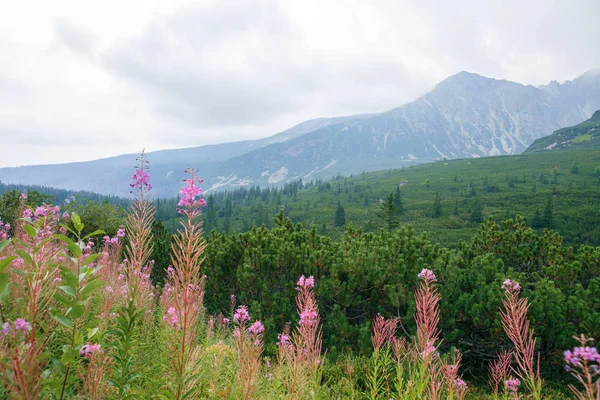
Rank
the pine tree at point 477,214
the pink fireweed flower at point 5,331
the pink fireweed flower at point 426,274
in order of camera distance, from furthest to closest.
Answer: the pine tree at point 477,214 → the pink fireweed flower at point 426,274 → the pink fireweed flower at point 5,331

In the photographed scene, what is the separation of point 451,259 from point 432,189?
491 ft

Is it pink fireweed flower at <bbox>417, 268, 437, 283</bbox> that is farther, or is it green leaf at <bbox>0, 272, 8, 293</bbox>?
pink fireweed flower at <bbox>417, 268, 437, 283</bbox>

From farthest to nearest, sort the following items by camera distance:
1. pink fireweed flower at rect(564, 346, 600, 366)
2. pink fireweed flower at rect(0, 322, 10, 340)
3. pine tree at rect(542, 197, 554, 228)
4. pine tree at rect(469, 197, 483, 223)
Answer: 1. pine tree at rect(469, 197, 483, 223)
2. pine tree at rect(542, 197, 554, 228)
3. pink fireweed flower at rect(0, 322, 10, 340)
4. pink fireweed flower at rect(564, 346, 600, 366)

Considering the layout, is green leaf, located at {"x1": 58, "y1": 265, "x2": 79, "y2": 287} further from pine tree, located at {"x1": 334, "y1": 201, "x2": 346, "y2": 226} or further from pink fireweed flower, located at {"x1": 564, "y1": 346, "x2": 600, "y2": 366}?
pine tree, located at {"x1": 334, "y1": 201, "x2": 346, "y2": 226}

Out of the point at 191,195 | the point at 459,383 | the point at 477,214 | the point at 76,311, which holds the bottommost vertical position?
the point at 477,214

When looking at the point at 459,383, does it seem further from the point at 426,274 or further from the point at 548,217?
the point at 548,217

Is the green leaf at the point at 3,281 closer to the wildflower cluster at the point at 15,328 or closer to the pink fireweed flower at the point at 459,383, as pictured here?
the wildflower cluster at the point at 15,328

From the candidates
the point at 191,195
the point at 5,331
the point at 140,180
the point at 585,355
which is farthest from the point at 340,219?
the point at 5,331

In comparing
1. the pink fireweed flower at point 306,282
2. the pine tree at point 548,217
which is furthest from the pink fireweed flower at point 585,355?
the pine tree at point 548,217

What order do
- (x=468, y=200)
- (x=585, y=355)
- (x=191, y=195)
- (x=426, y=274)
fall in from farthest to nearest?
(x=468, y=200) < (x=426, y=274) < (x=191, y=195) < (x=585, y=355)

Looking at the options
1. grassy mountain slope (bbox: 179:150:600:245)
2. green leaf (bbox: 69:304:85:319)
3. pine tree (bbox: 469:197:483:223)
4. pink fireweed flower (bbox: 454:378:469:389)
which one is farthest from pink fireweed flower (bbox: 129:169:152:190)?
pine tree (bbox: 469:197:483:223)

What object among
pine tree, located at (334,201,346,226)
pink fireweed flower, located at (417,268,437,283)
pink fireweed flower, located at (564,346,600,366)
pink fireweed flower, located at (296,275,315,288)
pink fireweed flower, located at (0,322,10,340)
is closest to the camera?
pink fireweed flower, located at (564,346,600,366)

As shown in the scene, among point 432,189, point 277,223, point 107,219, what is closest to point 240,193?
point 432,189

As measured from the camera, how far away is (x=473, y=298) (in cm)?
859
